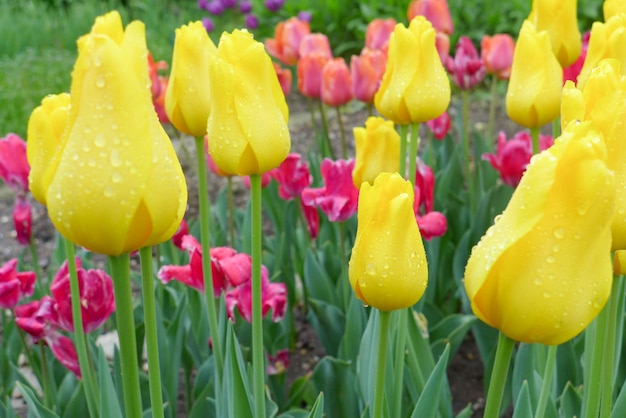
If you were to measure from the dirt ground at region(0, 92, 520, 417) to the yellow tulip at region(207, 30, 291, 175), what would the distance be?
0.88 metres

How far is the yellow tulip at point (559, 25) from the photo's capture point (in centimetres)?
186

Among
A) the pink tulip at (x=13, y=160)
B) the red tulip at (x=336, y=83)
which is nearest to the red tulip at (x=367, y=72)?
the red tulip at (x=336, y=83)

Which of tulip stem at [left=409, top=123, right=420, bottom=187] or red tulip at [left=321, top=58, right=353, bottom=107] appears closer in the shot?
tulip stem at [left=409, top=123, right=420, bottom=187]

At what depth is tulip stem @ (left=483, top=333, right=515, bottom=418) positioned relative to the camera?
32.4 inches

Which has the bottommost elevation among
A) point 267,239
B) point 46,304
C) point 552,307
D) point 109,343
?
point 109,343

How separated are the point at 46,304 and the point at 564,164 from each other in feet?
4.01

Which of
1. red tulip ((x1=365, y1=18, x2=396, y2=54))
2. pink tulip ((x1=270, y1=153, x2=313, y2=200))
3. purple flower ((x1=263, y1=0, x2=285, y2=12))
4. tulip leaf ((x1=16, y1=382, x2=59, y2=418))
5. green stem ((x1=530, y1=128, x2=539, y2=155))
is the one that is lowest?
tulip leaf ((x1=16, y1=382, x2=59, y2=418))

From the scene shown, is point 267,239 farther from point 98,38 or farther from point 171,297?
point 98,38

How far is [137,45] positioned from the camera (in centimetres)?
78

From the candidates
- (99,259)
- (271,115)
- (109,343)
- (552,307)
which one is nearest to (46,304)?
(271,115)

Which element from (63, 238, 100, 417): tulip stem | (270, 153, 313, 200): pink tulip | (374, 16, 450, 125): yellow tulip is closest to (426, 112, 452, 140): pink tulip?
(270, 153, 313, 200): pink tulip

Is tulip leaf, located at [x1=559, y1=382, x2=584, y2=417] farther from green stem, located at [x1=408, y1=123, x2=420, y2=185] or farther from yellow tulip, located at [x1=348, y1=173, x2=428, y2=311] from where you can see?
yellow tulip, located at [x1=348, y1=173, x2=428, y2=311]

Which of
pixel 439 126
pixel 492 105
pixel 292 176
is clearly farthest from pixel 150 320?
pixel 492 105

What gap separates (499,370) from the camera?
84cm
